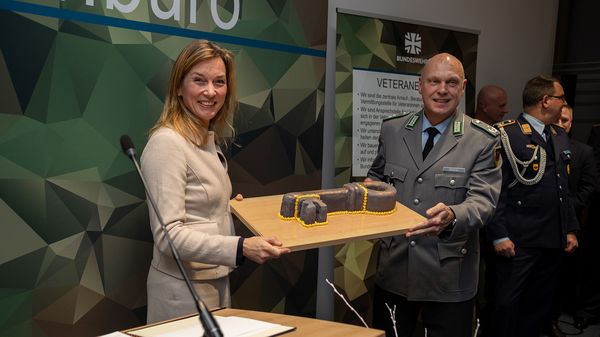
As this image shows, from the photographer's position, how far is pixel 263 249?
1470 mm

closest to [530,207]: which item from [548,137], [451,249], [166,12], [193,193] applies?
[548,137]

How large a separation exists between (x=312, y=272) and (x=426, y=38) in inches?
62.9

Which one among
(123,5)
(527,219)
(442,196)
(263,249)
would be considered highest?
(123,5)

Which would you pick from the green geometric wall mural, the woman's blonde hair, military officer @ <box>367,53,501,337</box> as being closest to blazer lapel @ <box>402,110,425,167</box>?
military officer @ <box>367,53,501,337</box>

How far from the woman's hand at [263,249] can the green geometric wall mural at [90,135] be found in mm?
869

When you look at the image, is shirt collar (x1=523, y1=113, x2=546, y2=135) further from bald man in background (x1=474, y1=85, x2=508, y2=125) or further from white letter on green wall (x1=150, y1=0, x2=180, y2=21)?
white letter on green wall (x1=150, y1=0, x2=180, y2=21)

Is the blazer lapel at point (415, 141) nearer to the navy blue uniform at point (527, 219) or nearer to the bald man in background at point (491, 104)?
the navy blue uniform at point (527, 219)

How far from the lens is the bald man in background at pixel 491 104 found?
3.46 meters

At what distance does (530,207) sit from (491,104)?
3.05 feet

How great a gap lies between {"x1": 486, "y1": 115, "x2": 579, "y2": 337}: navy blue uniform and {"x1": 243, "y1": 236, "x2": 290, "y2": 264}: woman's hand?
1.71 meters

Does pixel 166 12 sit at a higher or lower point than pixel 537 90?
higher

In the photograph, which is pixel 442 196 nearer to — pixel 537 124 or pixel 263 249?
pixel 263 249

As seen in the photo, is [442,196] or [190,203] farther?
[442,196]

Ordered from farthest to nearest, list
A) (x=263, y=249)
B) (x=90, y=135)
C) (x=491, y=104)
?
(x=491, y=104) → (x=90, y=135) → (x=263, y=249)
